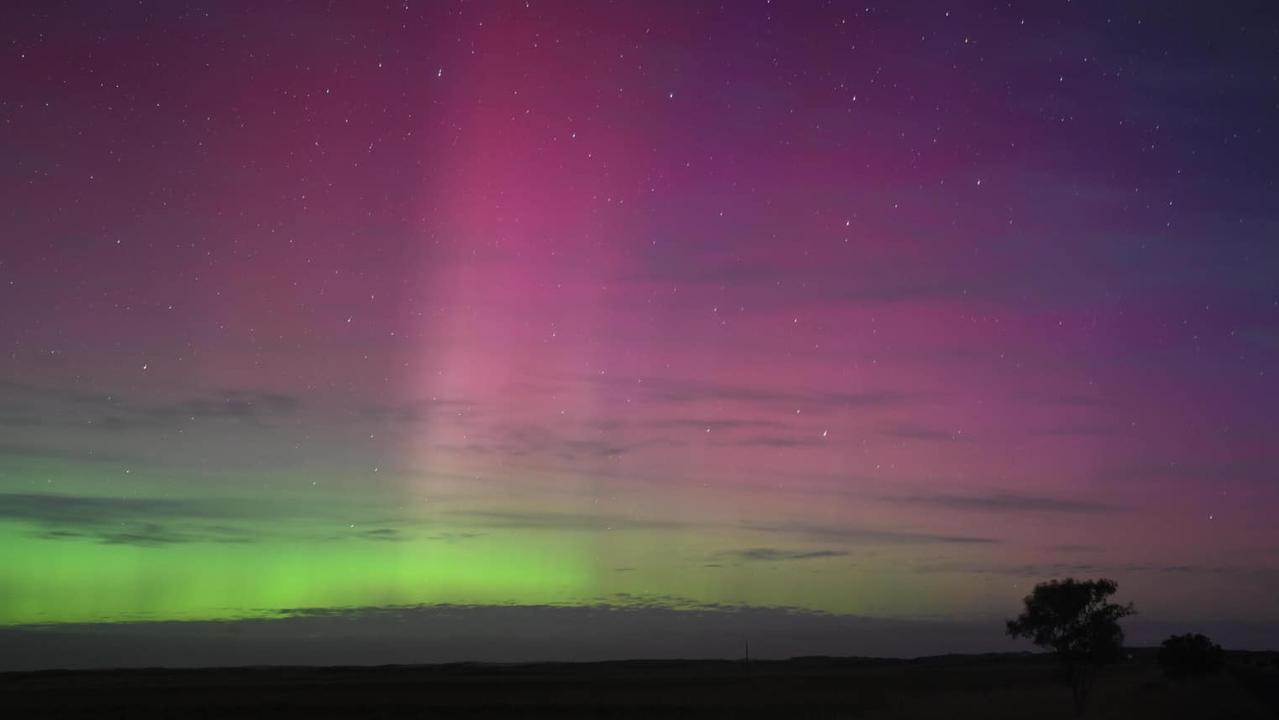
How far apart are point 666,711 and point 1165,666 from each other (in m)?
47.0

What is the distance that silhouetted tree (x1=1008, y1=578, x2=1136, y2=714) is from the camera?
64250mm

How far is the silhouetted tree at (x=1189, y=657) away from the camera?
81.7 m

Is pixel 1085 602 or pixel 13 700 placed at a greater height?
pixel 1085 602

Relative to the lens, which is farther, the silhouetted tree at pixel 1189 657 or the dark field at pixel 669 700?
the silhouetted tree at pixel 1189 657

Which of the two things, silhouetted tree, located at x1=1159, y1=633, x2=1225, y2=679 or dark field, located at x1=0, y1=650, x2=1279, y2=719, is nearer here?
dark field, located at x1=0, y1=650, x2=1279, y2=719

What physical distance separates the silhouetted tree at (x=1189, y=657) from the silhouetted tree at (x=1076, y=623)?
20.7 metres

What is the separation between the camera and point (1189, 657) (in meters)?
82.6

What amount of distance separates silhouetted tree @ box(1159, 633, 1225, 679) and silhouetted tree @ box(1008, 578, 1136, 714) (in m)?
20.7

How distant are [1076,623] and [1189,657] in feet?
79.5

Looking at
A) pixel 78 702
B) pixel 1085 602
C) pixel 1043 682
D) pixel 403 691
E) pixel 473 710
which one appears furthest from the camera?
pixel 1043 682

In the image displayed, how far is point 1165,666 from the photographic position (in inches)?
3329

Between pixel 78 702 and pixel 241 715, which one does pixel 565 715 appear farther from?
pixel 78 702

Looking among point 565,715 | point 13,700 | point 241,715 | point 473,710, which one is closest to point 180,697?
point 13,700

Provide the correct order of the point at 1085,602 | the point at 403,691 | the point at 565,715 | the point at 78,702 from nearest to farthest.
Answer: the point at 565,715 → the point at 1085,602 → the point at 78,702 → the point at 403,691
